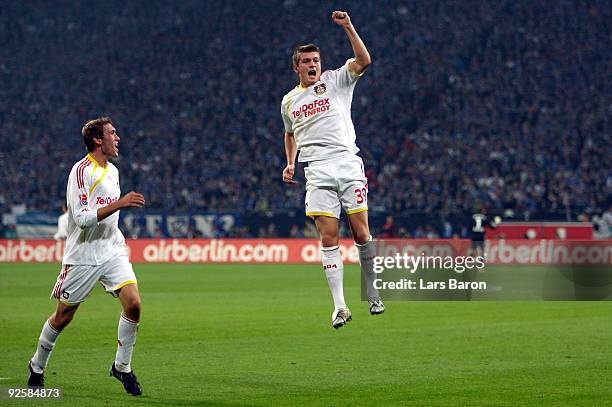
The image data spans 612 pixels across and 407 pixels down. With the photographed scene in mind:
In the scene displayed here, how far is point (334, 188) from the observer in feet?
34.3

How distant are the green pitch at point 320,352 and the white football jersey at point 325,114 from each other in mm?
2343

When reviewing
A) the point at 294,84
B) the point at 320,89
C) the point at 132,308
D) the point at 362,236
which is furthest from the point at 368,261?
the point at 294,84

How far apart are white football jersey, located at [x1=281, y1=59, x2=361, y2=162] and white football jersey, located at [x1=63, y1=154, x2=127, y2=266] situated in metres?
1.97

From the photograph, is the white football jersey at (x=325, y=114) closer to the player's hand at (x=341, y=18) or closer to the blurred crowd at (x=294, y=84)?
the player's hand at (x=341, y=18)

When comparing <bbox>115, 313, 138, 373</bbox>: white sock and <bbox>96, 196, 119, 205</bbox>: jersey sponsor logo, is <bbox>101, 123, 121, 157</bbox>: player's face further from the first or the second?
<bbox>115, 313, 138, 373</bbox>: white sock

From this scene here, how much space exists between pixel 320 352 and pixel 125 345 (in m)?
3.81

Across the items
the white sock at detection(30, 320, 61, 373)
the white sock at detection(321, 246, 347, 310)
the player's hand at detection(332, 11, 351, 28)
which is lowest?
the white sock at detection(30, 320, 61, 373)

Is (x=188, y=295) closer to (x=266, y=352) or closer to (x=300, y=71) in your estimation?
(x=266, y=352)

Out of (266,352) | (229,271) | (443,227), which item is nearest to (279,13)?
(443,227)

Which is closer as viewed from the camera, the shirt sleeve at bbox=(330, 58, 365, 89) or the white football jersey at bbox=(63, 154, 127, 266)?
the white football jersey at bbox=(63, 154, 127, 266)

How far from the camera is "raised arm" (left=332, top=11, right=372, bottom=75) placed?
377 inches

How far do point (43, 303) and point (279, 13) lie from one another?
32.7 m

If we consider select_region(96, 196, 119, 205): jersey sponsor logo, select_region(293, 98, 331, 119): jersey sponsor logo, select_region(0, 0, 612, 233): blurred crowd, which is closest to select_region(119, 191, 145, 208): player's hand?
select_region(96, 196, 119, 205): jersey sponsor logo

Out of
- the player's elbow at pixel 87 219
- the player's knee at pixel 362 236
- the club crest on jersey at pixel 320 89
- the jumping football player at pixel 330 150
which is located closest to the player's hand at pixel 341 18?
the jumping football player at pixel 330 150
